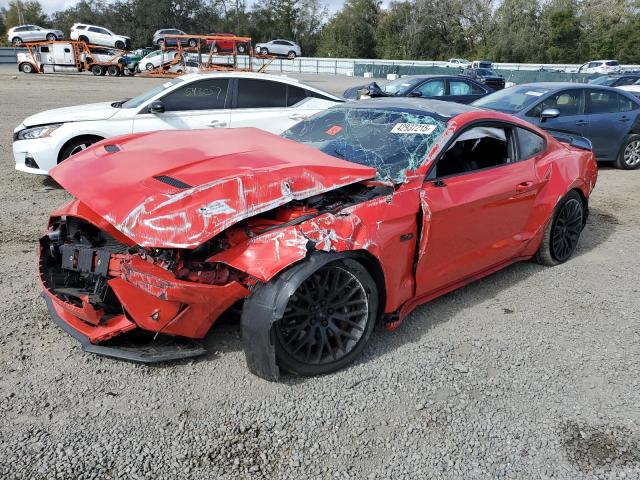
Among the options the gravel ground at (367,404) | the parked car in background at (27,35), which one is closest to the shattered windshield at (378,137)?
the gravel ground at (367,404)

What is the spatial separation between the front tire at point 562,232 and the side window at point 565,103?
3995 millimetres

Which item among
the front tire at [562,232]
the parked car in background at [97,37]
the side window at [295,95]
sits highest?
the parked car in background at [97,37]

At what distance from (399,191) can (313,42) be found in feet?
284

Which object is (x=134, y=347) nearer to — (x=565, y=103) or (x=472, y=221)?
(x=472, y=221)

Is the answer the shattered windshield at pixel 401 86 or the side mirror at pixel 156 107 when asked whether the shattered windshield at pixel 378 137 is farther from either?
the shattered windshield at pixel 401 86

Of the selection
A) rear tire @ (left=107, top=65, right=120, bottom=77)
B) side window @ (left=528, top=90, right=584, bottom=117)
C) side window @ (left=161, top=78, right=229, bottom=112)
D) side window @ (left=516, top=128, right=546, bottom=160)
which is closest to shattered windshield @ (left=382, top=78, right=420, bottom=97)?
side window @ (left=528, top=90, right=584, bottom=117)

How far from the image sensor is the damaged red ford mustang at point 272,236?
2.94m

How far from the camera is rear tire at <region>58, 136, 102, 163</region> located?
7.14 meters

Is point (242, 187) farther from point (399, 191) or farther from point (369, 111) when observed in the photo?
point (369, 111)

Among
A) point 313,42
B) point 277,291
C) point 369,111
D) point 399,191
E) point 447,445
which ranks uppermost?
point 313,42

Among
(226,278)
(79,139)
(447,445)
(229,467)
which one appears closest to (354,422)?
(447,445)

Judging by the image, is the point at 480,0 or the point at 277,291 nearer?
the point at 277,291

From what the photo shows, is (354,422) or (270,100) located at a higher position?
(270,100)

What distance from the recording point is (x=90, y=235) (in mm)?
3459
